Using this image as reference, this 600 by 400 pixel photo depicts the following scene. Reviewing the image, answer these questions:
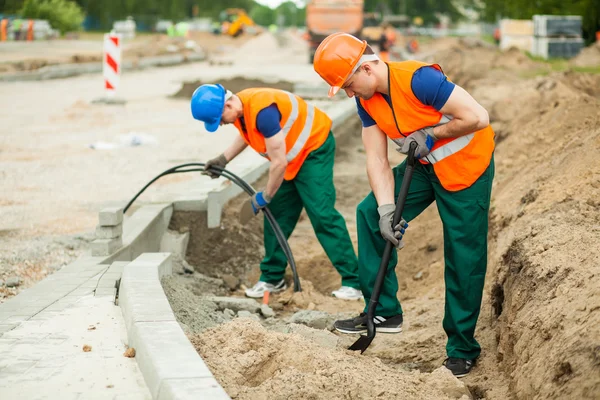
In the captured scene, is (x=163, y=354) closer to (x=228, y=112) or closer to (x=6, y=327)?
(x=6, y=327)

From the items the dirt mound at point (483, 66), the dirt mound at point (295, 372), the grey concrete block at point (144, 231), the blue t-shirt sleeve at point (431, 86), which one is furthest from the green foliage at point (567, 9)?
the dirt mound at point (295, 372)

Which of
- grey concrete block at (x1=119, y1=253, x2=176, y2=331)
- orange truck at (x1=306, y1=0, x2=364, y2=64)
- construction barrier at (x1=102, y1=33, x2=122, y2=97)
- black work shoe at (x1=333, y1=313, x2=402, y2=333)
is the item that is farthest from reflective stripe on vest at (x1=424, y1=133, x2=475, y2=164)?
orange truck at (x1=306, y1=0, x2=364, y2=64)

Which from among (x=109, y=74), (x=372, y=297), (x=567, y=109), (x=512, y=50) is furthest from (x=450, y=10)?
(x=372, y=297)

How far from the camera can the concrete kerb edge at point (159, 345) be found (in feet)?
10.0

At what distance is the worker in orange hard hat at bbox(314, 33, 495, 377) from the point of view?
4.11m

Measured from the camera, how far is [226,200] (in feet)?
25.1

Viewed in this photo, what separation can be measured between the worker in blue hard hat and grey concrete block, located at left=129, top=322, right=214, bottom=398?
2.26m

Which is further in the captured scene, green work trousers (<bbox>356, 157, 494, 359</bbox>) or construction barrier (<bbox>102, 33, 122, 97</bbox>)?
construction barrier (<bbox>102, 33, 122, 97</bbox>)

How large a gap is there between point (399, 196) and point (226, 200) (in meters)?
3.50

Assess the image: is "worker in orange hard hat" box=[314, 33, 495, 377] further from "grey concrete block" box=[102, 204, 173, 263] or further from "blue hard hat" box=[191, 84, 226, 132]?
"grey concrete block" box=[102, 204, 173, 263]

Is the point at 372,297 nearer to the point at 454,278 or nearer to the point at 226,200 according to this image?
the point at 454,278

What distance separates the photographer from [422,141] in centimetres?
419

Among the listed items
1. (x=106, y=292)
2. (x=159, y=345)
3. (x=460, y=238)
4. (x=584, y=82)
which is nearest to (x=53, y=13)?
(x=584, y=82)

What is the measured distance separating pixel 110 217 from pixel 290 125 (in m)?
1.42
